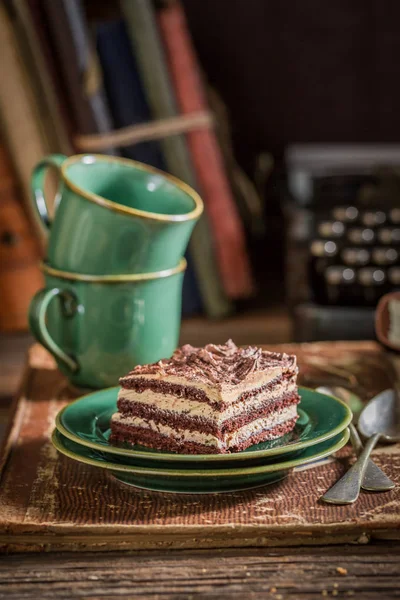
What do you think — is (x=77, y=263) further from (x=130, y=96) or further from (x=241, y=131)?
(x=241, y=131)

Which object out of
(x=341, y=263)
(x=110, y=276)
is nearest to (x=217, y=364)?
(x=110, y=276)

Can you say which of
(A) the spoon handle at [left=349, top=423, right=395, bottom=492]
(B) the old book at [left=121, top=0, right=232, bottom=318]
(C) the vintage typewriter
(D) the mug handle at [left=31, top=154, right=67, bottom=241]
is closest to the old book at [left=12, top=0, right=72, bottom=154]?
(B) the old book at [left=121, top=0, right=232, bottom=318]

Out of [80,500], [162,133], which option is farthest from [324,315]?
[80,500]

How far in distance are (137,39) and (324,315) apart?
0.82 meters

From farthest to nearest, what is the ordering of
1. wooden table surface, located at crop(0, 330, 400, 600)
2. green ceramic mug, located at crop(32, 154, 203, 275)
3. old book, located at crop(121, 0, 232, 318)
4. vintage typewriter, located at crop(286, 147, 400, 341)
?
old book, located at crop(121, 0, 232, 318) < vintage typewriter, located at crop(286, 147, 400, 341) < green ceramic mug, located at crop(32, 154, 203, 275) < wooden table surface, located at crop(0, 330, 400, 600)

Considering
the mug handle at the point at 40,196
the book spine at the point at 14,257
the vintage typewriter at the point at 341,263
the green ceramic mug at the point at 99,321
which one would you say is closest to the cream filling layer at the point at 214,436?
the green ceramic mug at the point at 99,321

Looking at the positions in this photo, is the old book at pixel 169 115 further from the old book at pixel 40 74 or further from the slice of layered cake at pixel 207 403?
the slice of layered cake at pixel 207 403

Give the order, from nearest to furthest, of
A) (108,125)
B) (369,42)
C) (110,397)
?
(110,397) → (108,125) → (369,42)

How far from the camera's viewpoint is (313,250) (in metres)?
1.94

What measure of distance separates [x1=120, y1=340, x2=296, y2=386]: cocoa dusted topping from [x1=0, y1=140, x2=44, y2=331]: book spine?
1.18m

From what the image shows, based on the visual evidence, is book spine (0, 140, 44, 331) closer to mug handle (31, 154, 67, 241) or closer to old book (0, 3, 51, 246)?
old book (0, 3, 51, 246)

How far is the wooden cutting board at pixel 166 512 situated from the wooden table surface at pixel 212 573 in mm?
12

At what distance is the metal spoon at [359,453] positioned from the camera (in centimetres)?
88

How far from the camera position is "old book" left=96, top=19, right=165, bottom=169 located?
213 centimetres
